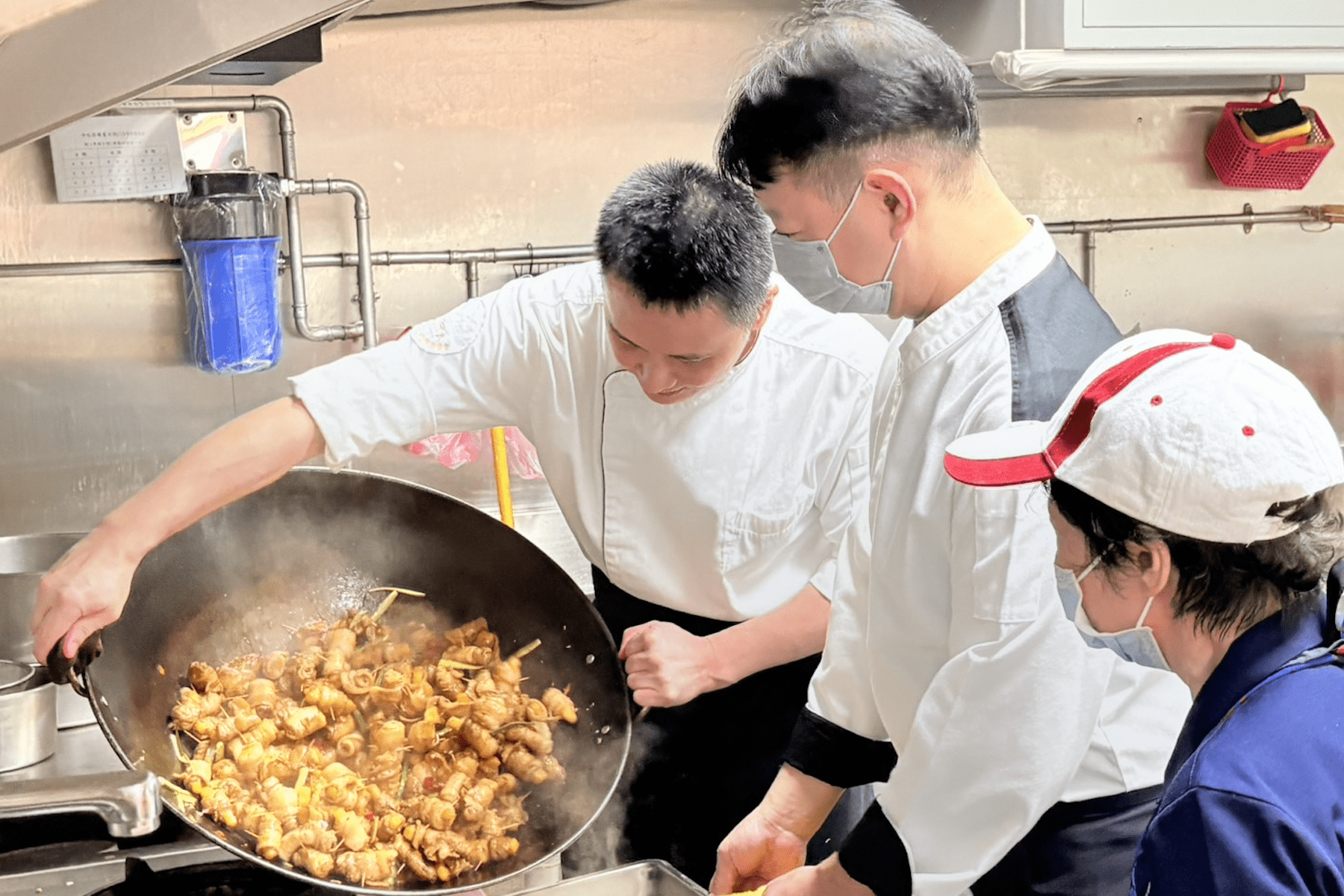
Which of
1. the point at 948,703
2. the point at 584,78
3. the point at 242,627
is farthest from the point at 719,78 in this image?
the point at 948,703

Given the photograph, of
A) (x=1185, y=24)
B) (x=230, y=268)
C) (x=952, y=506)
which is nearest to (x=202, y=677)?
(x=952, y=506)

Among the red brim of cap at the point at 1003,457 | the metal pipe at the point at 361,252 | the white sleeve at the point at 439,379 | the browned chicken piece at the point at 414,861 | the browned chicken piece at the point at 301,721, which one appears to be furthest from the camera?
the metal pipe at the point at 361,252

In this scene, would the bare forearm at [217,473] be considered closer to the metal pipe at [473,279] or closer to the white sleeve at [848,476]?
the white sleeve at [848,476]

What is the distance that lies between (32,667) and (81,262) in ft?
3.54

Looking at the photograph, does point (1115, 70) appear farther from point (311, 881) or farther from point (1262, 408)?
point (311, 881)

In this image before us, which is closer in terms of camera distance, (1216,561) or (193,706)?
(1216,561)

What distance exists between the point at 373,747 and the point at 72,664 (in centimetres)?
41

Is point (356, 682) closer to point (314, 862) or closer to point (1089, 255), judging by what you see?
point (314, 862)

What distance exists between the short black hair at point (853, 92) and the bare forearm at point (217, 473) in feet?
2.40

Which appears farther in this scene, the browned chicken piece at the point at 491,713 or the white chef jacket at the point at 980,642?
the browned chicken piece at the point at 491,713

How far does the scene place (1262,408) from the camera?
1024mm

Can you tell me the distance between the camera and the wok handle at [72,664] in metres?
1.35

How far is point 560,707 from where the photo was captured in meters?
1.70

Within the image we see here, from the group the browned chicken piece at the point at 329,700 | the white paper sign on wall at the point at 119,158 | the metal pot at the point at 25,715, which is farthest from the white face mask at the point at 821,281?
the white paper sign on wall at the point at 119,158
